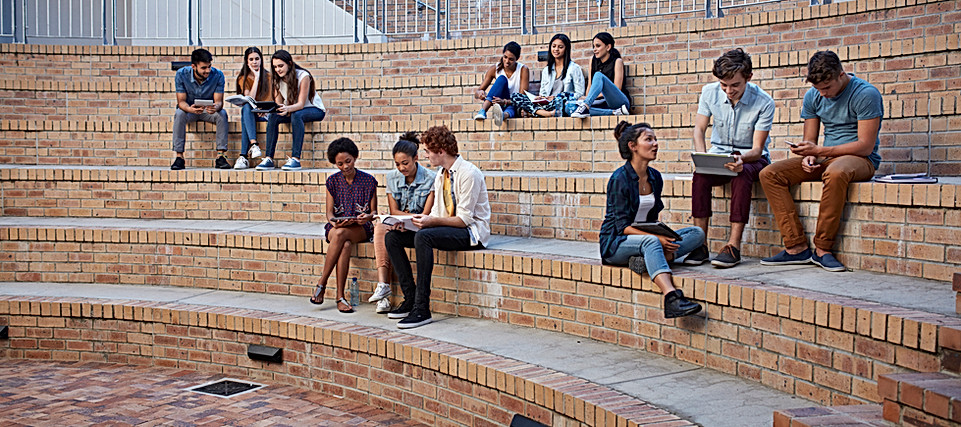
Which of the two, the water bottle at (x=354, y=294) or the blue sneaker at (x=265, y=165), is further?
the blue sneaker at (x=265, y=165)

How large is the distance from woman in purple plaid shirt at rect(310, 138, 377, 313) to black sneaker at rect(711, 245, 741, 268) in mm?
2766

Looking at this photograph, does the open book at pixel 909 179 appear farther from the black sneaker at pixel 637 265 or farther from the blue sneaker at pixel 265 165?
the blue sneaker at pixel 265 165

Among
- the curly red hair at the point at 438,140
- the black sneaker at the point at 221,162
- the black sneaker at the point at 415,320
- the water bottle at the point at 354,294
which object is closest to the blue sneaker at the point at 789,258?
the black sneaker at the point at 415,320

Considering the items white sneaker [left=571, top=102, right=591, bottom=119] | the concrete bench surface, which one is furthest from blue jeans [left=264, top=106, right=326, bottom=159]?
white sneaker [left=571, top=102, right=591, bottom=119]

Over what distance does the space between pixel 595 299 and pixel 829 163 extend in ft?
5.58

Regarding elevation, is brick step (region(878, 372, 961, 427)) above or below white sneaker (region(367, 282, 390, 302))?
above

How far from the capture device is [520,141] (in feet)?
30.7

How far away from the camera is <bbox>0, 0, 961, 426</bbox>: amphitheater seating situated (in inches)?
198

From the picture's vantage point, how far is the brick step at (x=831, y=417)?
3.82 metres

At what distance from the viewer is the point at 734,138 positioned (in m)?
6.87

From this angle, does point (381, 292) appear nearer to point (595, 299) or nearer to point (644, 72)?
point (595, 299)

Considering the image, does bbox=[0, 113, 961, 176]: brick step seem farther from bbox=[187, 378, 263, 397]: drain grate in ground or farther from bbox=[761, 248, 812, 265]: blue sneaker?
bbox=[187, 378, 263, 397]: drain grate in ground

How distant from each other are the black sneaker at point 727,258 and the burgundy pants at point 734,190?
0.25 metres

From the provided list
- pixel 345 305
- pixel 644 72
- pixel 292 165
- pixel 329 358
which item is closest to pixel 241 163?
pixel 292 165
